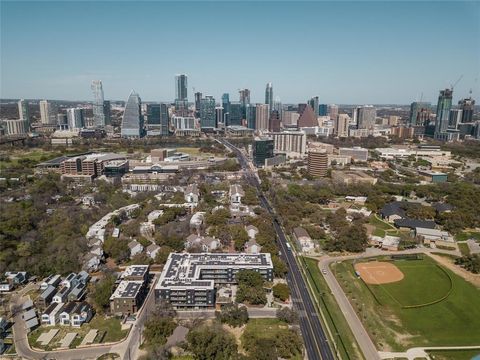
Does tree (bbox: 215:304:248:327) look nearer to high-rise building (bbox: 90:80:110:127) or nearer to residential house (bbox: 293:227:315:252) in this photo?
residential house (bbox: 293:227:315:252)

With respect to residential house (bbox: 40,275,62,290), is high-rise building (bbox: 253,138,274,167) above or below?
above

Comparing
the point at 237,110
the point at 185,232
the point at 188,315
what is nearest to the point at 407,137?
the point at 237,110

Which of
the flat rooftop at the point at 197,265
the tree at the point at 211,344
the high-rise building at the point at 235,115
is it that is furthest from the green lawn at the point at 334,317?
the high-rise building at the point at 235,115

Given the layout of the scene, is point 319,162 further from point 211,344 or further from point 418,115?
point 418,115

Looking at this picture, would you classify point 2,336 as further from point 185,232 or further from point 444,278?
point 444,278

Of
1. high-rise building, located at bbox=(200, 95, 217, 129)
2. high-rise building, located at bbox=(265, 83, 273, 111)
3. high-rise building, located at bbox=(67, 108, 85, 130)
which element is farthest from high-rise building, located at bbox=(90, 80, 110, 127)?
high-rise building, located at bbox=(265, 83, 273, 111)

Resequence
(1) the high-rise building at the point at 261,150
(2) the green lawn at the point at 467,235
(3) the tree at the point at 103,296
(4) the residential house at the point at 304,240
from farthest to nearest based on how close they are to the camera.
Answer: (1) the high-rise building at the point at 261,150, (2) the green lawn at the point at 467,235, (4) the residential house at the point at 304,240, (3) the tree at the point at 103,296

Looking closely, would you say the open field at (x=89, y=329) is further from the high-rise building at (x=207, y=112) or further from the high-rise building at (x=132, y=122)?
the high-rise building at (x=207, y=112)
